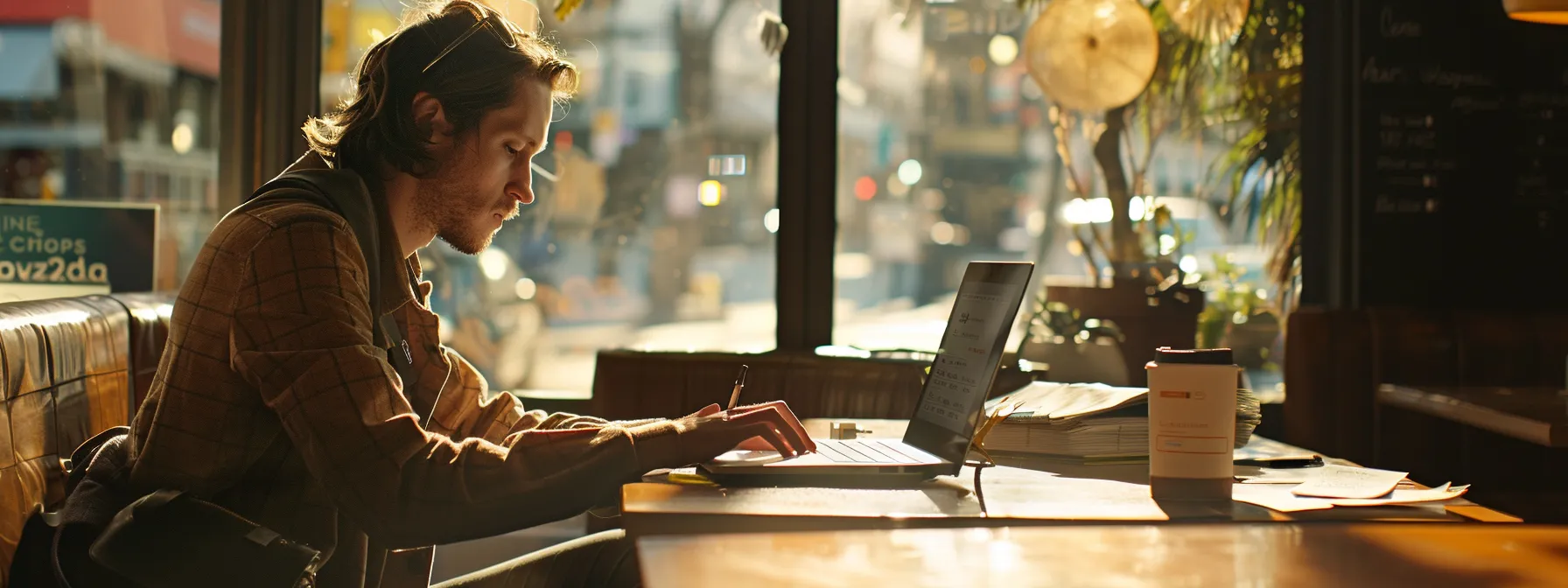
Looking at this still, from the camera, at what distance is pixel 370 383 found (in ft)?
4.61

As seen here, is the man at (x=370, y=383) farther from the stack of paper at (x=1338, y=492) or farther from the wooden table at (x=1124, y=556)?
the stack of paper at (x=1338, y=492)

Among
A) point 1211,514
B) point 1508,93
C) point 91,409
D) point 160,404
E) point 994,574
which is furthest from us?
point 1508,93

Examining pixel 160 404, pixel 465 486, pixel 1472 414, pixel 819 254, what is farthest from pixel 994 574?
pixel 819 254

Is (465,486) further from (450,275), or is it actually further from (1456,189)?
(1456,189)

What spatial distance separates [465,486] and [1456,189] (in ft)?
11.1

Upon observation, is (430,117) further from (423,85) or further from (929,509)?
(929,509)

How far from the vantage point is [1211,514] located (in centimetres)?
136

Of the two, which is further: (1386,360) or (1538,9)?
(1386,360)

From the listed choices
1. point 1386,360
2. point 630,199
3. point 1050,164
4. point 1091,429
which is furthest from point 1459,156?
point 1091,429

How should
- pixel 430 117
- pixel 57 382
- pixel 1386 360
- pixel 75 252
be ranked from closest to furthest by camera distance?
pixel 430 117, pixel 57 382, pixel 75 252, pixel 1386 360

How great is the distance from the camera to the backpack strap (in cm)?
156

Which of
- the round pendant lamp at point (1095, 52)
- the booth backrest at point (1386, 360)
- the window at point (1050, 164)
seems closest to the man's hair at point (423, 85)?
the window at point (1050, 164)

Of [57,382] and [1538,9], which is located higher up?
[1538,9]

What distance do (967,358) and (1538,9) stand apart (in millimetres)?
2061
